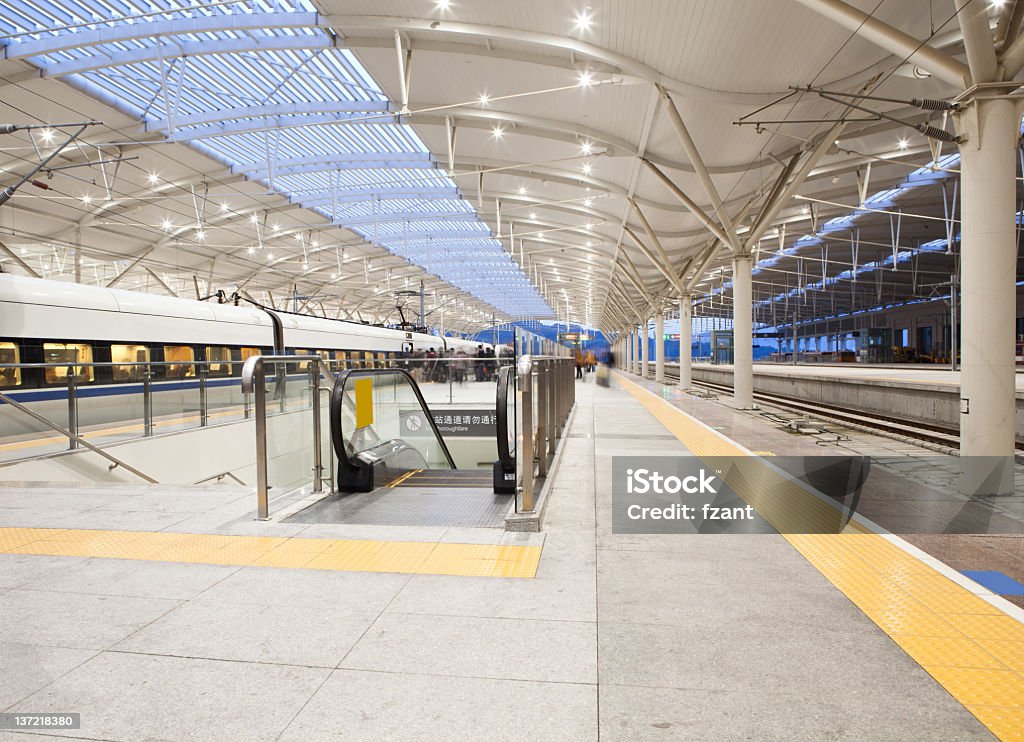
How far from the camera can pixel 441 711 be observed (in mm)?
2395

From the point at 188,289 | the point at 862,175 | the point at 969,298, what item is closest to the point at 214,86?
the point at 969,298

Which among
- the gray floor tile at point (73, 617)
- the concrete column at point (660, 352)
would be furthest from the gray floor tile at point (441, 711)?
the concrete column at point (660, 352)

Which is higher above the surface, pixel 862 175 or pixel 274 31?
pixel 274 31

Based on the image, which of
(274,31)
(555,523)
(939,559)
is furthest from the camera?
(274,31)

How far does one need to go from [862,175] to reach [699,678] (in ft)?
69.1

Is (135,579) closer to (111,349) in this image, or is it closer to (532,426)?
(532,426)

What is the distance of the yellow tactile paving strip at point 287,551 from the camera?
410cm

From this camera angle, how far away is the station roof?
1045 centimetres

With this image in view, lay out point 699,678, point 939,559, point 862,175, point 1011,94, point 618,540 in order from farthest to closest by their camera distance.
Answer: point 862,175 → point 1011,94 → point 618,540 → point 939,559 → point 699,678

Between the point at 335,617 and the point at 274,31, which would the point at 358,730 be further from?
the point at 274,31

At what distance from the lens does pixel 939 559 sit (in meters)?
4.10

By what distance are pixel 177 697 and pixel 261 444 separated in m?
3.13

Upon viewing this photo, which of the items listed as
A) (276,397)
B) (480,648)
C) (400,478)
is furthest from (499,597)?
(400,478)

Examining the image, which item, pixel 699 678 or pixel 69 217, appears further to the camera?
pixel 69 217
